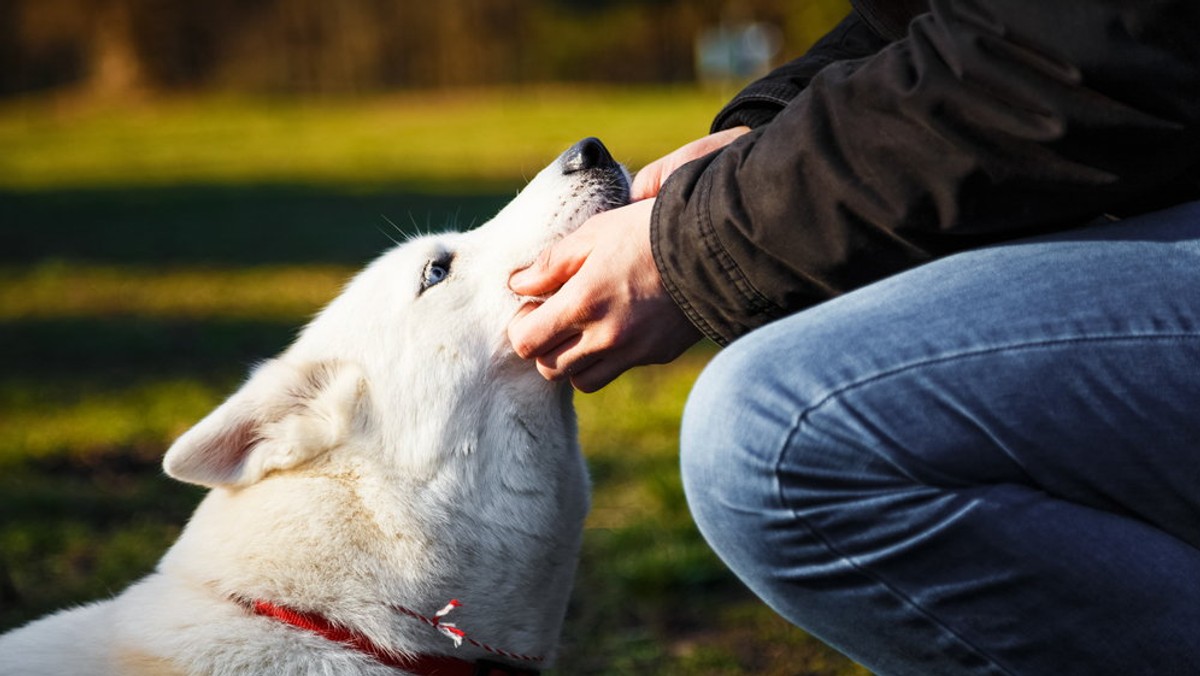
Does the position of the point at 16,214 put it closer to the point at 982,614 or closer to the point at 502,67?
the point at 982,614

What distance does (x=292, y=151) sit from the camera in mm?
17875

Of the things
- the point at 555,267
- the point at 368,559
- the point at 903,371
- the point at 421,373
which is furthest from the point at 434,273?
the point at 903,371

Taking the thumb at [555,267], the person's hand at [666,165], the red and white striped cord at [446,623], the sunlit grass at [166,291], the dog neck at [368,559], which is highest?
the person's hand at [666,165]

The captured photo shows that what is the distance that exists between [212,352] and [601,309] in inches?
189

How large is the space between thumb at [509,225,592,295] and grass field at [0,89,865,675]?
1202 mm

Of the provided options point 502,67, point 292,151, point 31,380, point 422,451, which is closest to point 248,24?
point 502,67

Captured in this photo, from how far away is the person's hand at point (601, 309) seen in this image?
1920 mm

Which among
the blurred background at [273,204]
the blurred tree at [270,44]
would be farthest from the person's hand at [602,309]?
the blurred tree at [270,44]

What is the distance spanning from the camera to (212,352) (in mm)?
6332

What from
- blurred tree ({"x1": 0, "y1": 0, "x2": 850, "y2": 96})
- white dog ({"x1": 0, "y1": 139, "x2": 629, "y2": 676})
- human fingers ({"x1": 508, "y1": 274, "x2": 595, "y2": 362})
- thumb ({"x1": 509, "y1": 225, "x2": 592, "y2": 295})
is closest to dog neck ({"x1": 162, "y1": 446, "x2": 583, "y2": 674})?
white dog ({"x1": 0, "y1": 139, "x2": 629, "y2": 676})

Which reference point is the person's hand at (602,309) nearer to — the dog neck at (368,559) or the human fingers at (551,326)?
the human fingers at (551,326)

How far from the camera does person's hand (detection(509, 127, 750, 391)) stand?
192cm

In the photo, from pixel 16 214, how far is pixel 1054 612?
11569 millimetres

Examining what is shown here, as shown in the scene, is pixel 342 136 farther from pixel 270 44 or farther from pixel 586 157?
pixel 586 157
